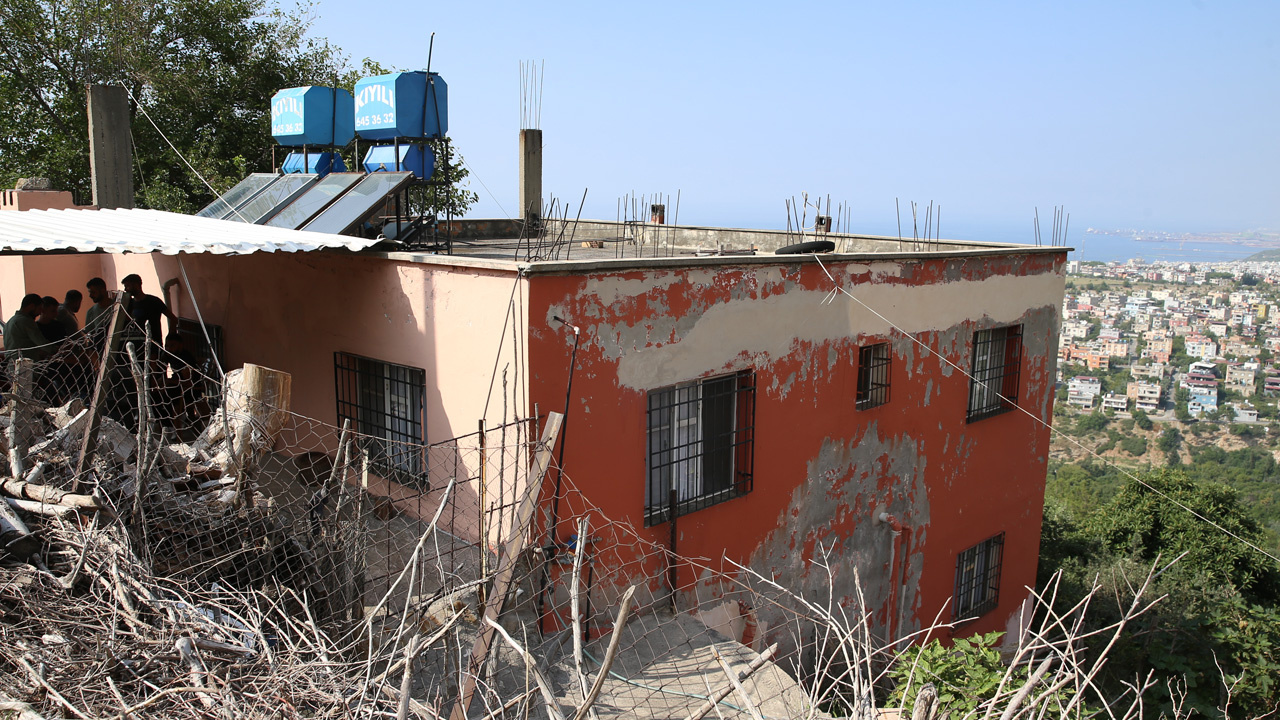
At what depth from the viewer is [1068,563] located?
1955cm

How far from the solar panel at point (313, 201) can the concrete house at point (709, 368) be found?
14.3 inches

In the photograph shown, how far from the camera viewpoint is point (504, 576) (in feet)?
17.3

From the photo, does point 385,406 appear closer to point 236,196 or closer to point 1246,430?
point 236,196

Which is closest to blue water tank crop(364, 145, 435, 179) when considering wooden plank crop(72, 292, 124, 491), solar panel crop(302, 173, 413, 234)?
solar panel crop(302, 173, 413, 234)

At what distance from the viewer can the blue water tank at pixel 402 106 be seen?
868cm

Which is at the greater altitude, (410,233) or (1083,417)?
(410,233)

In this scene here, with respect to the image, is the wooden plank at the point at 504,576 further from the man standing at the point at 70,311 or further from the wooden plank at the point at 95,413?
the man standing at the point at 70,311

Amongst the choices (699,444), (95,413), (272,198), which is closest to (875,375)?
(699,444)

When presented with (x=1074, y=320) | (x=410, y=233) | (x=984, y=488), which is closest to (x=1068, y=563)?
(x=984, y=488)

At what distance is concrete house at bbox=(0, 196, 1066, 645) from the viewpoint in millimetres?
6883

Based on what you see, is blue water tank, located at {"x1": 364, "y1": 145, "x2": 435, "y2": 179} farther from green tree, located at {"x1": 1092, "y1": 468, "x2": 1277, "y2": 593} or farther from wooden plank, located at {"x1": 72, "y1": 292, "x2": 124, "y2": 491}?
green tree, located at {"x1": 1092, "y1": 468, "x2": 1277, "y2": 593}

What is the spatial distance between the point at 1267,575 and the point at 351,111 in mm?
21460

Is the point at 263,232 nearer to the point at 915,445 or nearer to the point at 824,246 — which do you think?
the point at 824,246

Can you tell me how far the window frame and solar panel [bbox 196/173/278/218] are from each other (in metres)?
7.20
